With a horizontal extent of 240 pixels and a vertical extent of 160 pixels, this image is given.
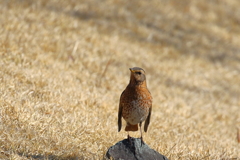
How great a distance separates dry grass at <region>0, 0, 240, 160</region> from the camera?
18.1 ft

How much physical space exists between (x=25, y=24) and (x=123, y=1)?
639cm

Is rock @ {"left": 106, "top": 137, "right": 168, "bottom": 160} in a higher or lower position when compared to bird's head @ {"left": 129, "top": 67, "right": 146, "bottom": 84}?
lower

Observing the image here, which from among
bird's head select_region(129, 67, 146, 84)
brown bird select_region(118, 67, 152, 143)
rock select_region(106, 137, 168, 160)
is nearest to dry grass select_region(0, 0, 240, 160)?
rock select_region(106, 137, 168, 160)

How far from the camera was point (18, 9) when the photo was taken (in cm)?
1017

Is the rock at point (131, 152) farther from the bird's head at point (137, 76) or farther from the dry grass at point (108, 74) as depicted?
the bird's head at point (137, 76)

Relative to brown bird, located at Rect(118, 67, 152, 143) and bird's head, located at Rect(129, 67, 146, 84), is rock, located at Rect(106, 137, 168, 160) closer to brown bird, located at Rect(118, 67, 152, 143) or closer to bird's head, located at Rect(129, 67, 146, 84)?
brown bird, located at Rect(118, 67, 152, 143)

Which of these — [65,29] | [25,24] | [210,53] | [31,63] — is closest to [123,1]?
[210,53]

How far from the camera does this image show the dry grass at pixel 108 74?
5.53m

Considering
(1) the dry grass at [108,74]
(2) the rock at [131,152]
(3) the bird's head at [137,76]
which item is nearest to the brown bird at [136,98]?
(3) the bird's head at [137,76]

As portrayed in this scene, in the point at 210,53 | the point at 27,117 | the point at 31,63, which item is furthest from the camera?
the point at 210,53

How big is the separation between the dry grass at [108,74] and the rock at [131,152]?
1.02 feet

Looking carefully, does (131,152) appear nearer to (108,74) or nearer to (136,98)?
(136,98)

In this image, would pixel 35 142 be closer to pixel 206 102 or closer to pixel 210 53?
pixel 206 102

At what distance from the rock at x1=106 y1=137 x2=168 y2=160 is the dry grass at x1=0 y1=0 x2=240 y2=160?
311 mm
